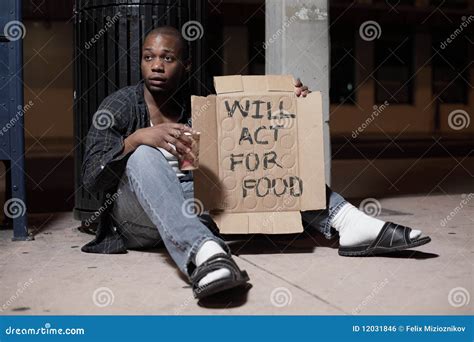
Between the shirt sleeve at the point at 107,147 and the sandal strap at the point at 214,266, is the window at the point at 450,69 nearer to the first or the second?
the shirt sleeve at the point at 107,147

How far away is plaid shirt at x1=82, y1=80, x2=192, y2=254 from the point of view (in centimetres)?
247

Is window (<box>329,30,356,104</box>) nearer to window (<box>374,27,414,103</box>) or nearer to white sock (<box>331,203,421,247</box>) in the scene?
window (<box>374,27,414,103</box>)

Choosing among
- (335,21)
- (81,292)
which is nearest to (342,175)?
(81,292)

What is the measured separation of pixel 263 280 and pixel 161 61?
0.96m

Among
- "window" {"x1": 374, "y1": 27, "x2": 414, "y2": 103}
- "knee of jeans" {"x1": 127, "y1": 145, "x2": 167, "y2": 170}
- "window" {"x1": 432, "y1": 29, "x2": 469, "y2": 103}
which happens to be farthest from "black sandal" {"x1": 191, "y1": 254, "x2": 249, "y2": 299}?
"window" {"x1": 432, "y1": 29, "x2": 469, "y2": 103}

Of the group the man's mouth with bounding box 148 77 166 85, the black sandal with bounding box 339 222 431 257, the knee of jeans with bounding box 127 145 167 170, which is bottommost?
the black sandal with bounding box 339 222 431 257

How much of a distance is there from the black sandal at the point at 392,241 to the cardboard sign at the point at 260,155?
249 millimetres

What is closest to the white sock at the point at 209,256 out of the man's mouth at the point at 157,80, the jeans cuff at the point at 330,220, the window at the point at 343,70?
the jeans cuff at the point at 330,220

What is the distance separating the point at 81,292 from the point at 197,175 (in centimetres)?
66

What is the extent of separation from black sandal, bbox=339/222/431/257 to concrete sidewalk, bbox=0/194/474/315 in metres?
0.05

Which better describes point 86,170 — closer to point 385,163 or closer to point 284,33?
point 284,33

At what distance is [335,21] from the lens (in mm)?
17031

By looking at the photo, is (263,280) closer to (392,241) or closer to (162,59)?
(392,241)

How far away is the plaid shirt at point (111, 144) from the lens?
2475mm
